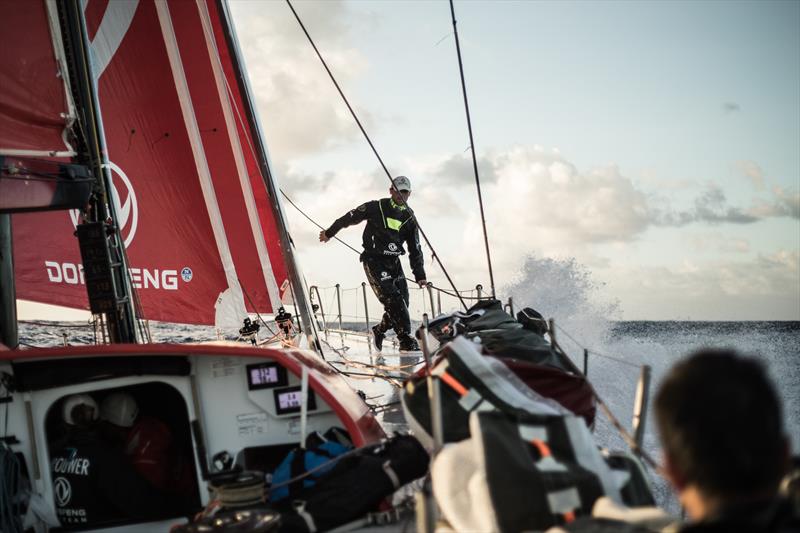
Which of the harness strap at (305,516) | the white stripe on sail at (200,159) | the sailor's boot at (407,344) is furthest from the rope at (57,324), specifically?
the harness strap at (305,516)

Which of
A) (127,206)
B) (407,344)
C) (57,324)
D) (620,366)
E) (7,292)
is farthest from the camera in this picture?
(620,366)

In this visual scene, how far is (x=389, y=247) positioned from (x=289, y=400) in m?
4.06

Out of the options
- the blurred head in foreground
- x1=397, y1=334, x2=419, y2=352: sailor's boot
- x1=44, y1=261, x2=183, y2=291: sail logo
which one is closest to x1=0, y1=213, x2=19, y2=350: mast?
x1=44, y1=261, x2=183, y2=291: sail logo

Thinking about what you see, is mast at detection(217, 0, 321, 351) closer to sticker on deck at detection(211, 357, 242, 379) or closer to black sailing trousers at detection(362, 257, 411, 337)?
black sailing trousers at detection(362, 257, 411, 337)

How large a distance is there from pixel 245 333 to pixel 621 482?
5233mm

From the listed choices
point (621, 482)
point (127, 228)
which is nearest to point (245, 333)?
point (127, 228)

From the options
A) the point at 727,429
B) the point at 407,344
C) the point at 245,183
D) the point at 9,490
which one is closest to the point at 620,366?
the point at 407,344

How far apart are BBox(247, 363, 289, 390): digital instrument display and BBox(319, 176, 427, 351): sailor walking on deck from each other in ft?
12.9

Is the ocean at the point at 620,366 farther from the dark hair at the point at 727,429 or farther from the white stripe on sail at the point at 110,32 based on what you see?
the white stripe on sail at the point at 110,32

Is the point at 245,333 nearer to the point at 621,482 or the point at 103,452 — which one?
the point at 103,452

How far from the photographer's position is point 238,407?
359 centimetres

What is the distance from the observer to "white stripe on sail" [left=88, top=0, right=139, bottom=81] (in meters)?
7.13

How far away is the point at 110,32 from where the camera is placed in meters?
7.18

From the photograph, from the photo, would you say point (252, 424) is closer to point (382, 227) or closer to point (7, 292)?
point (7, 292)
